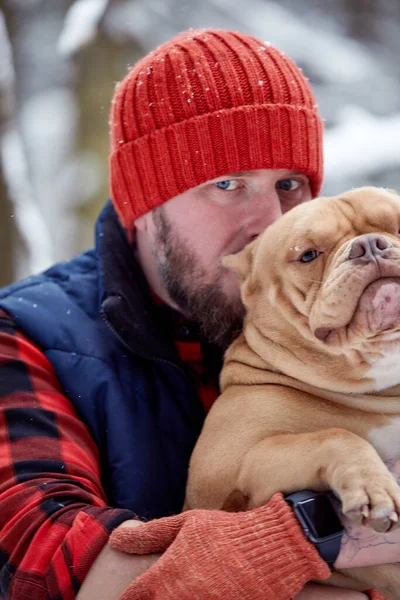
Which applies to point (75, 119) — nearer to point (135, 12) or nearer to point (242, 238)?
point (135, 12)

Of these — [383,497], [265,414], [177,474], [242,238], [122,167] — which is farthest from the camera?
[122,167]

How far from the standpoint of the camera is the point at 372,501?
1082 mm

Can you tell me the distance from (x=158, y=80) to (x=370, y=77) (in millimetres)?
2025

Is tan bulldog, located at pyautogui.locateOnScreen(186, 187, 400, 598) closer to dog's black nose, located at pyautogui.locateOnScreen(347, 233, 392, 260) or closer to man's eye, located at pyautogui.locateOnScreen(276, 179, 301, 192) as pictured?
dog's black nose, located at pyautogui.locateOnScreen(347, 233, 392, 260)

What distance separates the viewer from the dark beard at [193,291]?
73.6 inches

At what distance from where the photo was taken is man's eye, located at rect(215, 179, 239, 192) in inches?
74.7

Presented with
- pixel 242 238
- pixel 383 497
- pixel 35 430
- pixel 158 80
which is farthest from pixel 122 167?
pixel 383 497

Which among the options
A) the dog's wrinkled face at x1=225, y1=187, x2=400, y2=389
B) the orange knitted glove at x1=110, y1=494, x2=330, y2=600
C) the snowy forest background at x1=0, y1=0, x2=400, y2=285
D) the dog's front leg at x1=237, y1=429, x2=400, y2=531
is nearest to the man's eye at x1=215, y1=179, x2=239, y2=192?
the dog's wrinkled face at x1=225, y1=187, x2=400, y2=389

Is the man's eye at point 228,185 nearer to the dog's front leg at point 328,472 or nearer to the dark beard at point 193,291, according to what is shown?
the dark beard at point 193,291

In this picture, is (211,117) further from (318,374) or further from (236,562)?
(236,562)

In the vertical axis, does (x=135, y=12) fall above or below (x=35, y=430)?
above

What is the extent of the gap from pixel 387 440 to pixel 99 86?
2.79 metres

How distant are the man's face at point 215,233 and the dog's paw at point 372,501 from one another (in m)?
0.78

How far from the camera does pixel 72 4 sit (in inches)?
144
